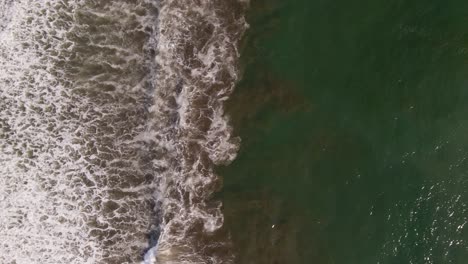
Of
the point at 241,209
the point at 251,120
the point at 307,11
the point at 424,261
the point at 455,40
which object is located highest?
the point at 307,11

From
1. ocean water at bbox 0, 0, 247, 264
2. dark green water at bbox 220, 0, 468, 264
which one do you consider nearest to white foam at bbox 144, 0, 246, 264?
ocean water at bbox 0, 0, 247, 264

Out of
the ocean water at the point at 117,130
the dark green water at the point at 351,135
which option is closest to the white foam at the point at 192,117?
the ocean water at the point at 117,130

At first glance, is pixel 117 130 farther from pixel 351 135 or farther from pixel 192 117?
pixel 351 135

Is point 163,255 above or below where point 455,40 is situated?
below

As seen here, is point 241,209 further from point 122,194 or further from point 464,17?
point 464,17

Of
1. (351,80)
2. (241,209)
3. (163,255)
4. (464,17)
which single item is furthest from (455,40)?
(163,255)

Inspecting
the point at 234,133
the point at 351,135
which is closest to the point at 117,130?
the point at 234,133

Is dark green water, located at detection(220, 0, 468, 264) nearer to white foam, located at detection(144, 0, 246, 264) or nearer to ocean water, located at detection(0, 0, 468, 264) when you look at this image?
ocean water, located at detection(0, 0, 468, 264)
